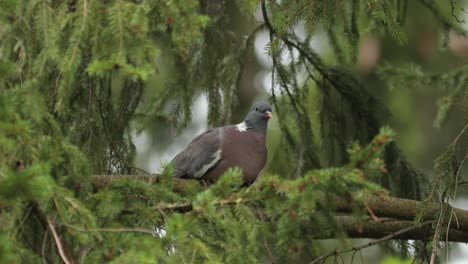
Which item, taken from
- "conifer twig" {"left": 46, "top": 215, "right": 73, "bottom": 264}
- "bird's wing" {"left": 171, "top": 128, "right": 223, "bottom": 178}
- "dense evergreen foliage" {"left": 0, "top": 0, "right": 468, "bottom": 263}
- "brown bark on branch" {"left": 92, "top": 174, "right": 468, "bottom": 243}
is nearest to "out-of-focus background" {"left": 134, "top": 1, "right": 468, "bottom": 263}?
"bird's wing" {"left": 171, "top": 128, "right": 223, "bottom": 178}

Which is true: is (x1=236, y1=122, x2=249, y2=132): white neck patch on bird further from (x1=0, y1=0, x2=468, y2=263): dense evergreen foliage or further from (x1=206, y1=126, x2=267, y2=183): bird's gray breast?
(x1=0, y1=0, x2=468, y2=263): dense evergreen foliage

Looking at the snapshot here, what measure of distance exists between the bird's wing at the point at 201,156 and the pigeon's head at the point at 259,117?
35 cm

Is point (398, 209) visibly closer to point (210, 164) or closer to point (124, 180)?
point (210, 164)

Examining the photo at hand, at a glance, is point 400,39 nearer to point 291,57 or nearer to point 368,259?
point 291,57

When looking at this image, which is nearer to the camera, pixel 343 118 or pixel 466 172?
pixel 343 118

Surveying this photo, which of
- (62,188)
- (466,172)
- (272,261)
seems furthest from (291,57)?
(466,172)

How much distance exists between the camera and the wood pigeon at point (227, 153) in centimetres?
546

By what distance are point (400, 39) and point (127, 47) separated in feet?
5.45

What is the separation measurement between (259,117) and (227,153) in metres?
0.45

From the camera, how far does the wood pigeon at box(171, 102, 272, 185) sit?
5465 mm

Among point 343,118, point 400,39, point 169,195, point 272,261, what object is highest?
point 400,39

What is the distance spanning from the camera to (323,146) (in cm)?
536

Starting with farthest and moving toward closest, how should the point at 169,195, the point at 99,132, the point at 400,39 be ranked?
the point at 99,132
the point at 400,39
the point at 169,195

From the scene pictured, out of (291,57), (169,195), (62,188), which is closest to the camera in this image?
(62,188)
